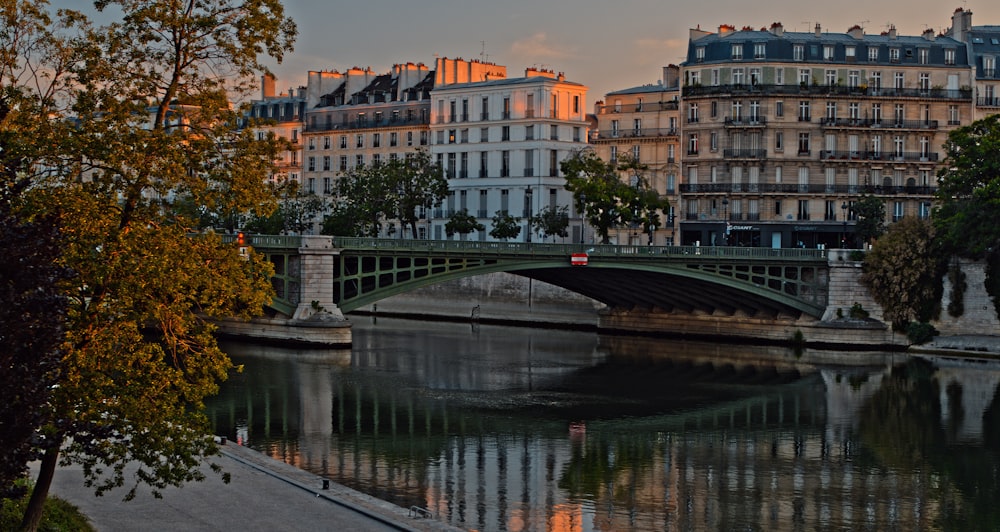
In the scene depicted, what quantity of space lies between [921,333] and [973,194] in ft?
23.8

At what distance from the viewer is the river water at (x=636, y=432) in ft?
100

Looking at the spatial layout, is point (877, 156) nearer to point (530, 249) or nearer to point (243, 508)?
point (530, 249)

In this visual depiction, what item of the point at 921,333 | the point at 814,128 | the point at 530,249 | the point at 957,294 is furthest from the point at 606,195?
the point at 957,294

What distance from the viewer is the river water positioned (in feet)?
100

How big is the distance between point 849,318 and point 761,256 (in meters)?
5.40

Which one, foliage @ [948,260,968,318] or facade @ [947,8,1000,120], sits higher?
facade @ [947,8,1000,120]

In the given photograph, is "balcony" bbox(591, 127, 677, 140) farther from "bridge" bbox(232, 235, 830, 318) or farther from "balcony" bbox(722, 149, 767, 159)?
"bridge" bbox(232, 235, 830, 318)

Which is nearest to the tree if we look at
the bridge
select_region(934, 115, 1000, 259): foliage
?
the bridge

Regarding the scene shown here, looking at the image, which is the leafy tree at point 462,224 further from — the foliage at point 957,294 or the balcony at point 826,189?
the foliage at point 957,294

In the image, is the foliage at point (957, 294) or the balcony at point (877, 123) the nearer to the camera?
the foliage at point (957, 294)

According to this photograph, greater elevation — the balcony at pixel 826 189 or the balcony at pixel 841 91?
the balcony at pixel 841 91

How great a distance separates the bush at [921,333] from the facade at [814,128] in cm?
1877

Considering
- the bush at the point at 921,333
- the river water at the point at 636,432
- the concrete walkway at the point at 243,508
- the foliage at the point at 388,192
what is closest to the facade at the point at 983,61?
the bush at the point at 921,333

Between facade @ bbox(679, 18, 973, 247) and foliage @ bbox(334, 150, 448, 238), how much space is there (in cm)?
1747
